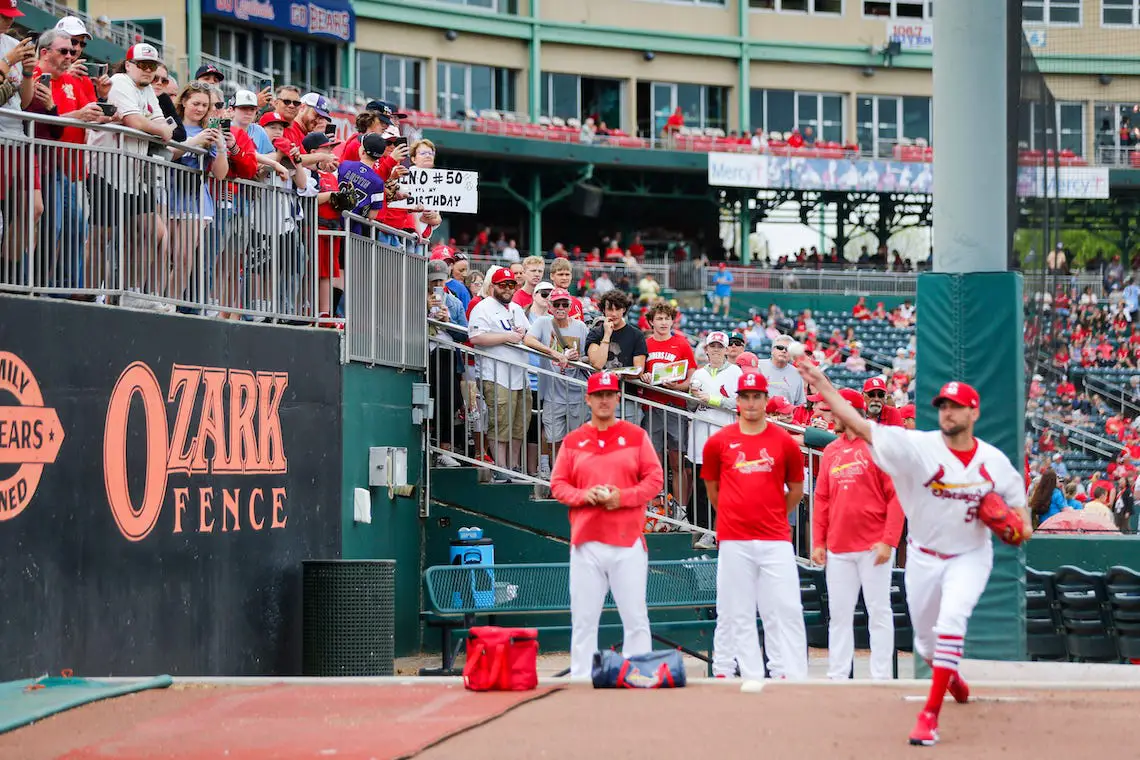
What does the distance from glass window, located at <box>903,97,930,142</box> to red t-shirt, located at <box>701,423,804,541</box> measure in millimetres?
44191

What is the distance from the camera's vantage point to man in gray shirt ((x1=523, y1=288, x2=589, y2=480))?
14828 millimetres

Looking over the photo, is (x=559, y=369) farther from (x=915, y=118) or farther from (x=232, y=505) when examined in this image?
(x=915, y=118)

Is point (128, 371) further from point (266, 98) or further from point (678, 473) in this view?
point (678, 473)

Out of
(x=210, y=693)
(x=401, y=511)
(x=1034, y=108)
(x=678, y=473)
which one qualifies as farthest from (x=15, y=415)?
(x=1034, y=108)

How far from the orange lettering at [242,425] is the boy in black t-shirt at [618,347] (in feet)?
11.1

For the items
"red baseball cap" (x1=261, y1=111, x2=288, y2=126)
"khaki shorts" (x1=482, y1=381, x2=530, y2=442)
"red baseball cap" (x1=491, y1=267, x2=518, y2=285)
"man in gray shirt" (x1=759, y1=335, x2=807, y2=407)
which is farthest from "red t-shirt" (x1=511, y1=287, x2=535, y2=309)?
"red baseball cap" (x1=261, y1=111, x2=288, y2=126)

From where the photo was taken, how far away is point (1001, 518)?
27.1ft

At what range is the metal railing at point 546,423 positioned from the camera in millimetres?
14867

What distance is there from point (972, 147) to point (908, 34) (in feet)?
142

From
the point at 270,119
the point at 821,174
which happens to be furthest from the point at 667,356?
the point at 821,174

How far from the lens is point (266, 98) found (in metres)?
13.4

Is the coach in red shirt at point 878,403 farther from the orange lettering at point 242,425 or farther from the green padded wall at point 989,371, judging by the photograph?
the orange lettering at point 242,425

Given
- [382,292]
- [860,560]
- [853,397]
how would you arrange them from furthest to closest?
[382,292], [853,397], [860,560]

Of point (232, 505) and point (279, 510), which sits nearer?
point (232, 505)
